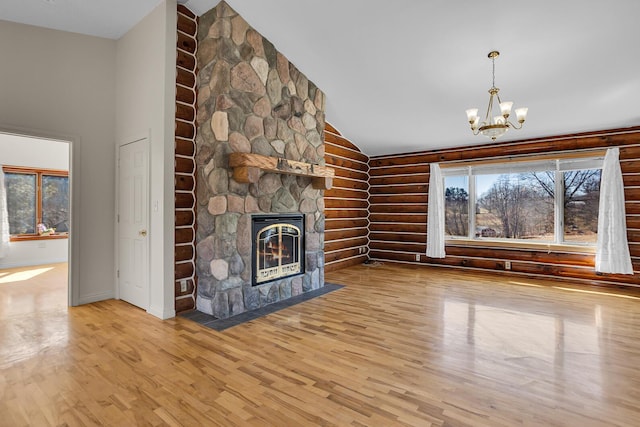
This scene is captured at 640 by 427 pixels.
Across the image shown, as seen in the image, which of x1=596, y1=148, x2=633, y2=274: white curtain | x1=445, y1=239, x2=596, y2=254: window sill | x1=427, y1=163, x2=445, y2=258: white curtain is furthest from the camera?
x1=427, y1=163, x2=445, y2=258: white curtain

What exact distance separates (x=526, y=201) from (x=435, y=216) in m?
1.56

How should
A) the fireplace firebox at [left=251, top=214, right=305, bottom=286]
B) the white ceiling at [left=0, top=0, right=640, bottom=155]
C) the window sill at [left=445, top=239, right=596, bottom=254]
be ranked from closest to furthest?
the white ceiling at [left=0, top=0, right=640, bottom=155]
the fireplace firebox at [left=251, top=214, right=305, bottom=286]
the window sill at [left=445, top=239, right=596, bottom=254]

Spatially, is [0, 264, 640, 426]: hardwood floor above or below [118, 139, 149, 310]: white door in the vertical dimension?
below

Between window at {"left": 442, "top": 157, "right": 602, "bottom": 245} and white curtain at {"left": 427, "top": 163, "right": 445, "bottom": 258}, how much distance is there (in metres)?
0.23

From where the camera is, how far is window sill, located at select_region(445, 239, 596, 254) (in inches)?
205

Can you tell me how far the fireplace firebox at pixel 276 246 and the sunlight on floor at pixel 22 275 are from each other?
13.5 feet

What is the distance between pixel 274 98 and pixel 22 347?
11.6ft

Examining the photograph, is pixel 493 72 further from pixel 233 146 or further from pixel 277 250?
pixel 277 250

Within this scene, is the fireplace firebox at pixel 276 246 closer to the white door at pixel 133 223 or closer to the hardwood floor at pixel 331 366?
the hardwood floor at pixel 331 366

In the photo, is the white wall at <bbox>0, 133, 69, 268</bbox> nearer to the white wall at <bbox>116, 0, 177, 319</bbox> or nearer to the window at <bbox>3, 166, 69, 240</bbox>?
the window at <bbox>3, 166, 69, 240</bbox>

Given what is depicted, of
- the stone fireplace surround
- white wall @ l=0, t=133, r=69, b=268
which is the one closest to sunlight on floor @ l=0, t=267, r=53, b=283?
white wall @ l=0, t=133, r=69, b=268

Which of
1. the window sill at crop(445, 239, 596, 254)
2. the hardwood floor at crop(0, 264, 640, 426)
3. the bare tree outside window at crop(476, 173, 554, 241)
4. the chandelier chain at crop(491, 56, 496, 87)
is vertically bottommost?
the hardwood floor at crop(0, 264, 640, 426)

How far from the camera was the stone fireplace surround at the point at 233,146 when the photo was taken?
351 cm

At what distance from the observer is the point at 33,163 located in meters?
6.35
